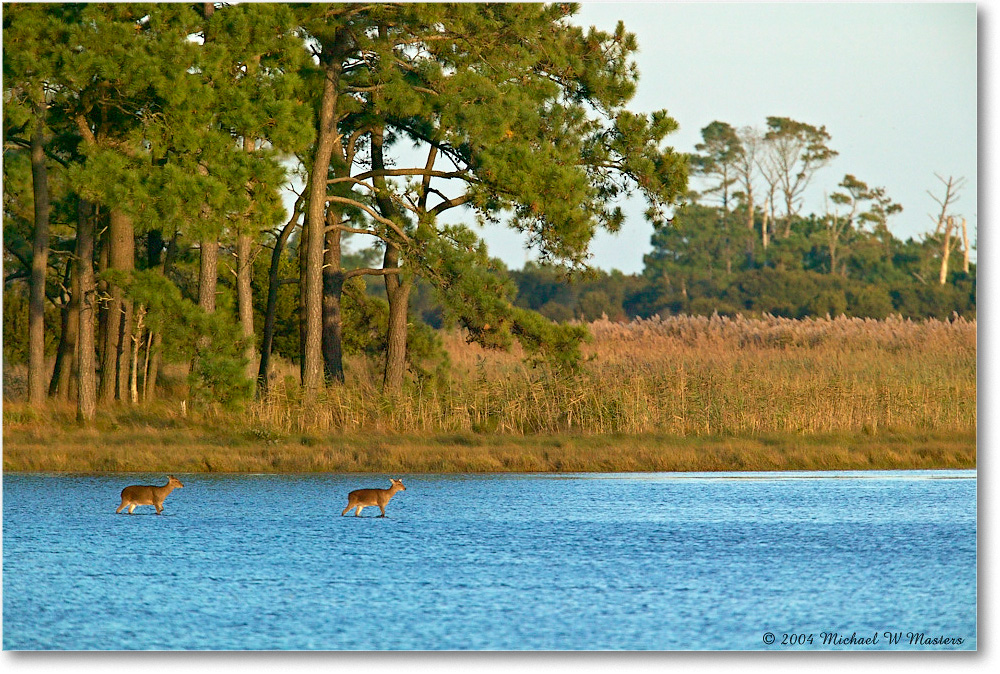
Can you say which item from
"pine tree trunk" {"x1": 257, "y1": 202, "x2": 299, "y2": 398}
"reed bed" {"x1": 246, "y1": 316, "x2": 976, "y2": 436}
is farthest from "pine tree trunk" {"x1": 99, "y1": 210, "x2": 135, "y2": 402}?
"reed bed" {"x1": 246, "y1": 316, "x2": 976, "y2": 436}

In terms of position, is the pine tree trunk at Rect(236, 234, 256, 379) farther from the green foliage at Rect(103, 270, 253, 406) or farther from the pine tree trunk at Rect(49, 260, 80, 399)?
the pine tree trunk at Rect(49, 260, 80, 399)

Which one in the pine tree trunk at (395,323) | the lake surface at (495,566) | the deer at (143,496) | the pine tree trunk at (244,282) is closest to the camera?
the lake surface at (495,566)

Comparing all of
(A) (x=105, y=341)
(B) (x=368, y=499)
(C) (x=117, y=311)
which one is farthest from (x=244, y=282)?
(B) (x=368, y=499)

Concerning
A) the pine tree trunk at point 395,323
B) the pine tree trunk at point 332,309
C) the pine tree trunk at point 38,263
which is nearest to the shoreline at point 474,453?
the pine tree trunk at point 38,263

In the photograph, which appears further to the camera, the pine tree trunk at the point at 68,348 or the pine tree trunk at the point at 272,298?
the pine tree trunk at the point at 68,348

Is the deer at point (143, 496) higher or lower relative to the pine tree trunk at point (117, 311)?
lower

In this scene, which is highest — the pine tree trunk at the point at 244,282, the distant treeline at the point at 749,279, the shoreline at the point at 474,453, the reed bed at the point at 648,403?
the distant treeline at the point at 749,279

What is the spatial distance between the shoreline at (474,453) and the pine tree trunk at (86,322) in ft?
5.28

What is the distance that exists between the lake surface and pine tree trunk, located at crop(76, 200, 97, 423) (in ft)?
14.2

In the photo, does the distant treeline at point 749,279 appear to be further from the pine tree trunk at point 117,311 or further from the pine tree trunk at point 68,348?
the pine tree trunk at point 117,311

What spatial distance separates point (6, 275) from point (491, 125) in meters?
9.62

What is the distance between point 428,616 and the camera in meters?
Answer: 8.34

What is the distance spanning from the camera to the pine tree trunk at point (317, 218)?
62.1ft

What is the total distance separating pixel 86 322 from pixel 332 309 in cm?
398
